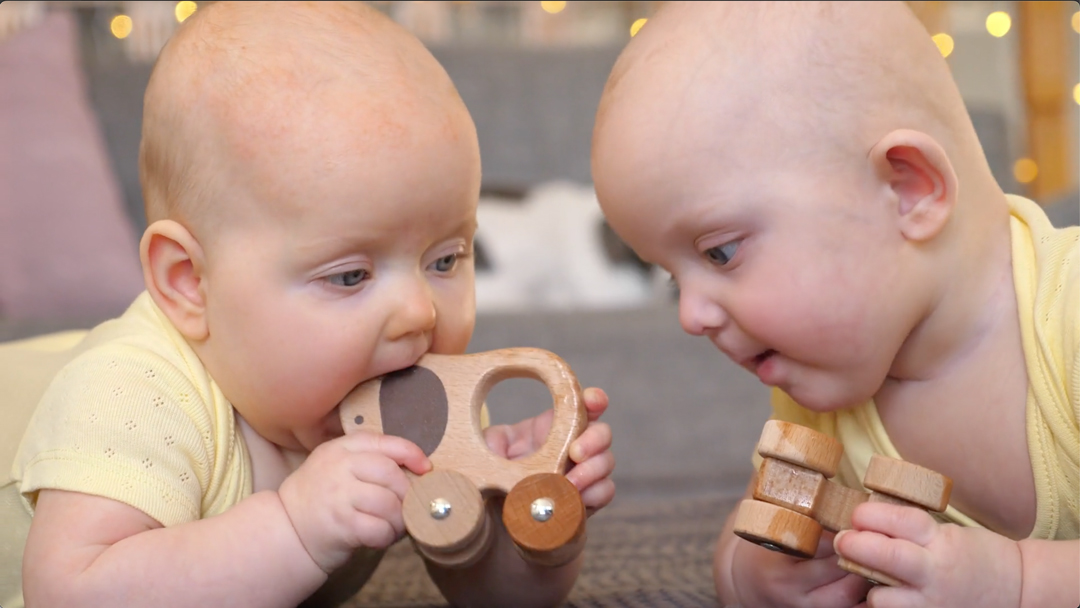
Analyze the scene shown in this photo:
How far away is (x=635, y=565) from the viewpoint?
116 centimetres

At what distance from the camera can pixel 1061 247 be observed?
2.97 feet

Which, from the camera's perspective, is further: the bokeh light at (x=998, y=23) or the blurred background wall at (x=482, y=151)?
the bokeh light at (x=998, y=23)

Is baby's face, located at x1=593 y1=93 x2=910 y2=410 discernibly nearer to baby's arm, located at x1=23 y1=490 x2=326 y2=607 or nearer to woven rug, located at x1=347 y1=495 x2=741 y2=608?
woven rug, located at x1=347 y1=495 x2=741 y2=608

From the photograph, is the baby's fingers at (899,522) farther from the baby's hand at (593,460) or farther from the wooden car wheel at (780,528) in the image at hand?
the baby's hand at (593,460)

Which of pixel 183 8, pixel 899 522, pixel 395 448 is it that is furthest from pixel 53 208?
pixel 899 522

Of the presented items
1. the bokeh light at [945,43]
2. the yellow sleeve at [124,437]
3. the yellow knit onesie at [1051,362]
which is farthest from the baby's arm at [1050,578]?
the bokeh light at [945,43]

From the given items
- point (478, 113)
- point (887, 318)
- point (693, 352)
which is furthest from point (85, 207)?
point (887, 318)

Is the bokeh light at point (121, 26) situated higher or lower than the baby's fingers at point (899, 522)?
higher

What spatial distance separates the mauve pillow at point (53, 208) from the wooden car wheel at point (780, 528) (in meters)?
1.52

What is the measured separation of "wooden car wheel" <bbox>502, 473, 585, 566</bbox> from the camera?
2.50 ft

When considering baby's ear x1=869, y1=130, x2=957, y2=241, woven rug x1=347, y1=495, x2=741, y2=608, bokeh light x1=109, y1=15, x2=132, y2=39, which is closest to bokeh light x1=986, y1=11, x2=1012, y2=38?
woven rug x1=347, y1=495, x2=741, y2=608

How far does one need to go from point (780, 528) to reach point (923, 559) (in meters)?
0.10

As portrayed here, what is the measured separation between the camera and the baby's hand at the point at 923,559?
729 millimetres

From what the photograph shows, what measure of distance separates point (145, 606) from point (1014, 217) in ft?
2.80
